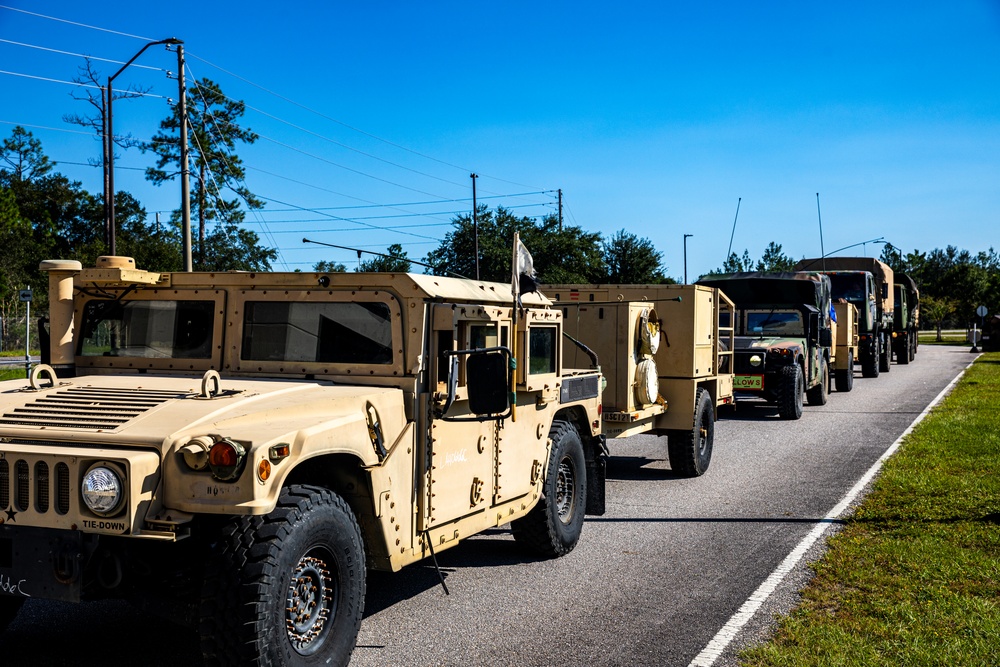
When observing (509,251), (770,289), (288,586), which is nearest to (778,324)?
(770,289)

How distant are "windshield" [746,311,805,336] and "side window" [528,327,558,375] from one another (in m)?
11.2

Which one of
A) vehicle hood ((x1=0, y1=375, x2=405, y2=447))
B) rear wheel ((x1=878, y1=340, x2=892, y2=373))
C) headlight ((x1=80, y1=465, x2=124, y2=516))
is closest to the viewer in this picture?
headlight ((x1=80, y1=465, x2=124, y2=516))

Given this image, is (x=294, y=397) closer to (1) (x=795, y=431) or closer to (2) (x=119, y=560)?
(2) (x=119, y=560)

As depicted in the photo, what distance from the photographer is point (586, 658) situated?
488cm

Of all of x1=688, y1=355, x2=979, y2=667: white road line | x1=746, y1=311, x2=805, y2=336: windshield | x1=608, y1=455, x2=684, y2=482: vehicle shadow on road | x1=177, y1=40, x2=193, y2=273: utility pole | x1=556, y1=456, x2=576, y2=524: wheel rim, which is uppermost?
x1=177, y1=40, x2=193, y2=273: utility pole

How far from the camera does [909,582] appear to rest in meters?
6.13

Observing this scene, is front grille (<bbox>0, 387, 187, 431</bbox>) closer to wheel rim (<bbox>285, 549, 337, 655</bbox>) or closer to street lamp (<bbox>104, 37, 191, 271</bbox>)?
wheel rim (<bbox>285, 549, 337, 655</bbox>)

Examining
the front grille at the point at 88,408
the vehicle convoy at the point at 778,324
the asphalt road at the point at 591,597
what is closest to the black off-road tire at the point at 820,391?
the vehicle convoy at the point at 778,324

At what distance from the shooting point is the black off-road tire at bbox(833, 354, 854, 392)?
21031mm

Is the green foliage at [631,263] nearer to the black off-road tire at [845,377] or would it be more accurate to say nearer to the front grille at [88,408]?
the black off-road tire at [845,377]

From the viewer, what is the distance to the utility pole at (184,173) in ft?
84.3

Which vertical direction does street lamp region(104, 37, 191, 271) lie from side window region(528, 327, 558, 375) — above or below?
above

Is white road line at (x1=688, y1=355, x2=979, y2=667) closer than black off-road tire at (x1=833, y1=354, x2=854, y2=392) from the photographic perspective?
Yes

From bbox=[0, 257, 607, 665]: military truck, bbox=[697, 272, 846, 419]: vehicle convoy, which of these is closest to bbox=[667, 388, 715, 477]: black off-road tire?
bbox=[0, 257, 607, 665]: military truck
